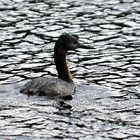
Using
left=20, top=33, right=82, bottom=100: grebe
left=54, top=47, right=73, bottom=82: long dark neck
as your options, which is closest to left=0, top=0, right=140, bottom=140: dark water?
left=20, top=33, right=82, bottom=100: grebe

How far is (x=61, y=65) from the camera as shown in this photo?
19.0 m

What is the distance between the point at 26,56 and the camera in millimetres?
22094

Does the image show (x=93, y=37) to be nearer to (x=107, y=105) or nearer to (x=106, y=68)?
(x=106, y=68)

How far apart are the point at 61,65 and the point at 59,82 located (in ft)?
3.55

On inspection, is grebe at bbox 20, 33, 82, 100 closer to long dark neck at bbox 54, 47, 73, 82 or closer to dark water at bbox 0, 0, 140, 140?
long dark neck at bbox 54, 47, 73, 82

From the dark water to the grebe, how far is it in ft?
0.81

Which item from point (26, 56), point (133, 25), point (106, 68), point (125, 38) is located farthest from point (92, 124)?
point (133, 25)

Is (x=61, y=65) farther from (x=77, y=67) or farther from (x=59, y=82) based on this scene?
(x=77, y=67)

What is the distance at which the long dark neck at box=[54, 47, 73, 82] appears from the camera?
1886cm

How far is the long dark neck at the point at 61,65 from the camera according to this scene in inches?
742

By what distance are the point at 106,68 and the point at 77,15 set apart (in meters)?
7.64

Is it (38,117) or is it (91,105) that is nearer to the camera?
(38,117)

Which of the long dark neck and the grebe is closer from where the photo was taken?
the grebe

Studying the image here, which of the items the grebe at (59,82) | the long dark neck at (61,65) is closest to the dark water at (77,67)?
the grebe at (59,82)
